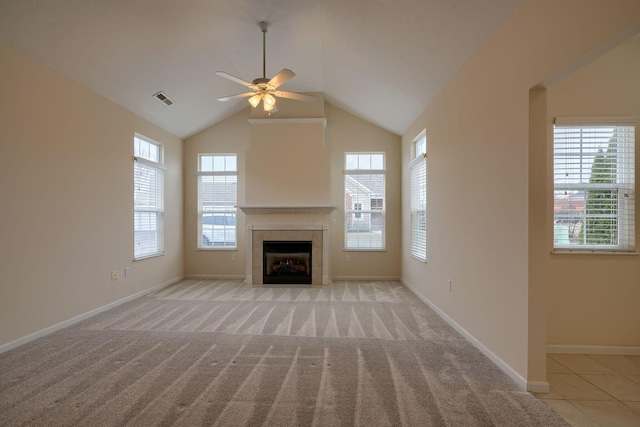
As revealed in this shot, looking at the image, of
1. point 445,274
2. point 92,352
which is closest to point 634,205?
point 445,274

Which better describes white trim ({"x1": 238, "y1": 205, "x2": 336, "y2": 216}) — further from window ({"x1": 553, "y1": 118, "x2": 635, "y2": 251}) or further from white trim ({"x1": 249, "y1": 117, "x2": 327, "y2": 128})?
window ({"x1": 553, "y1": 118, "x2": 635, "y2": 251})

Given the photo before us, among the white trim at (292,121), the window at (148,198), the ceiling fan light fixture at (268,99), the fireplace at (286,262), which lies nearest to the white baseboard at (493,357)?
the fireplace at (286,262)

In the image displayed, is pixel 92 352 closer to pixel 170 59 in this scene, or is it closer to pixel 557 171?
pixel 170 59

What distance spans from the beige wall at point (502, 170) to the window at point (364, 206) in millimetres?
2493

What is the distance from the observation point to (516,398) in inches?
85.7

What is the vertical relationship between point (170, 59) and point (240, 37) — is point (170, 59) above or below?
below

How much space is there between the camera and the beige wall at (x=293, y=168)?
5.98 m

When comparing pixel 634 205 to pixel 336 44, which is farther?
pixel 336 44

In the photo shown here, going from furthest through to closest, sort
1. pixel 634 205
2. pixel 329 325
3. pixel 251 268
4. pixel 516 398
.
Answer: pixel 251 268 < pixel 329 325 < pixel 634 205 < pixel 516 398

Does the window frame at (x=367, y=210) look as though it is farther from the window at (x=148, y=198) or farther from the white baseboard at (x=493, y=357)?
the window at (x=148, y=198)

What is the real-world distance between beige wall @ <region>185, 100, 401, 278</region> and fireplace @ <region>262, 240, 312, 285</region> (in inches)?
21.4

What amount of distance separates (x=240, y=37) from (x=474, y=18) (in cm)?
263

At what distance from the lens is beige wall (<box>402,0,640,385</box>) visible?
1.97 metres

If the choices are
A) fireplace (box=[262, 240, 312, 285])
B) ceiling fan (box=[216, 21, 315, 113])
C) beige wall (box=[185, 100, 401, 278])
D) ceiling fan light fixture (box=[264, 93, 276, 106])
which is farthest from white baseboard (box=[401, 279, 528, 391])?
ceiling fan light fixture (box=[264, 93, 276, 106])
